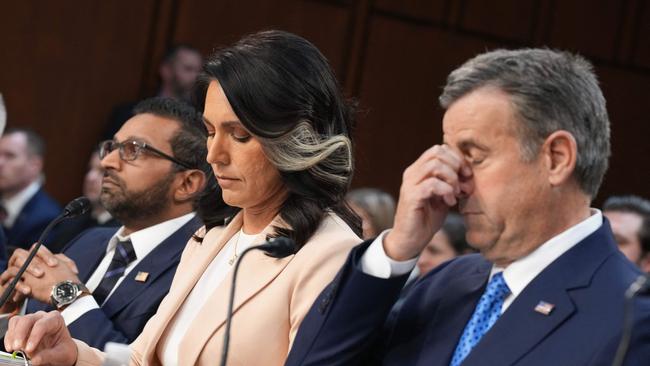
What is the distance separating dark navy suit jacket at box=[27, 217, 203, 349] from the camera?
3.52 meters

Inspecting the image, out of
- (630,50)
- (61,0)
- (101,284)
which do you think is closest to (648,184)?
(630,50)

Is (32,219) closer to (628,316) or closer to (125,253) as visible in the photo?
(125,253)

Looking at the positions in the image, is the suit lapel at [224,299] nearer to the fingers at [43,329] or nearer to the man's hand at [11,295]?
the fingers at [43,329]

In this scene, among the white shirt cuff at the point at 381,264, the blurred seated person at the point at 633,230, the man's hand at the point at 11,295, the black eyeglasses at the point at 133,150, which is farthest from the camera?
the blurred seated person at the point at 633,230

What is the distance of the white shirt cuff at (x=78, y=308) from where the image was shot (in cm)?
359

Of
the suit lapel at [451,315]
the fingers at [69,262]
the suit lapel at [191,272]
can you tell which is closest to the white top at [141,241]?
the fingers at [69,262]

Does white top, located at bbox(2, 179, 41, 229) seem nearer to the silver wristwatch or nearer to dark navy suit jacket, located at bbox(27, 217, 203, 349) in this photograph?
dark navy suit jacket, located at bbox(27, 217, 203, 349)

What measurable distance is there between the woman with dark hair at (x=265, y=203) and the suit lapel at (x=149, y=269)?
1.87 ft

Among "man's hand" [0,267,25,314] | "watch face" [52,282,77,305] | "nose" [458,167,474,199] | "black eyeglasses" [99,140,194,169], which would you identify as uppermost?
"nose" [458,167,474,199]

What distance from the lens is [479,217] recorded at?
233cm

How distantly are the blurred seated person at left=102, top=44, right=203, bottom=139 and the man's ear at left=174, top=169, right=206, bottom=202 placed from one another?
313 centimetres

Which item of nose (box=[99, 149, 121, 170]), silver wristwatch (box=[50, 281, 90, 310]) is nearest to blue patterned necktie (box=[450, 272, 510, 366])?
silver wristwatch (box=[50, 281, 90, 310])

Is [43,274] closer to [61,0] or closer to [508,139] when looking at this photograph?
[508,139]

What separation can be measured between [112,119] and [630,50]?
379 cm
